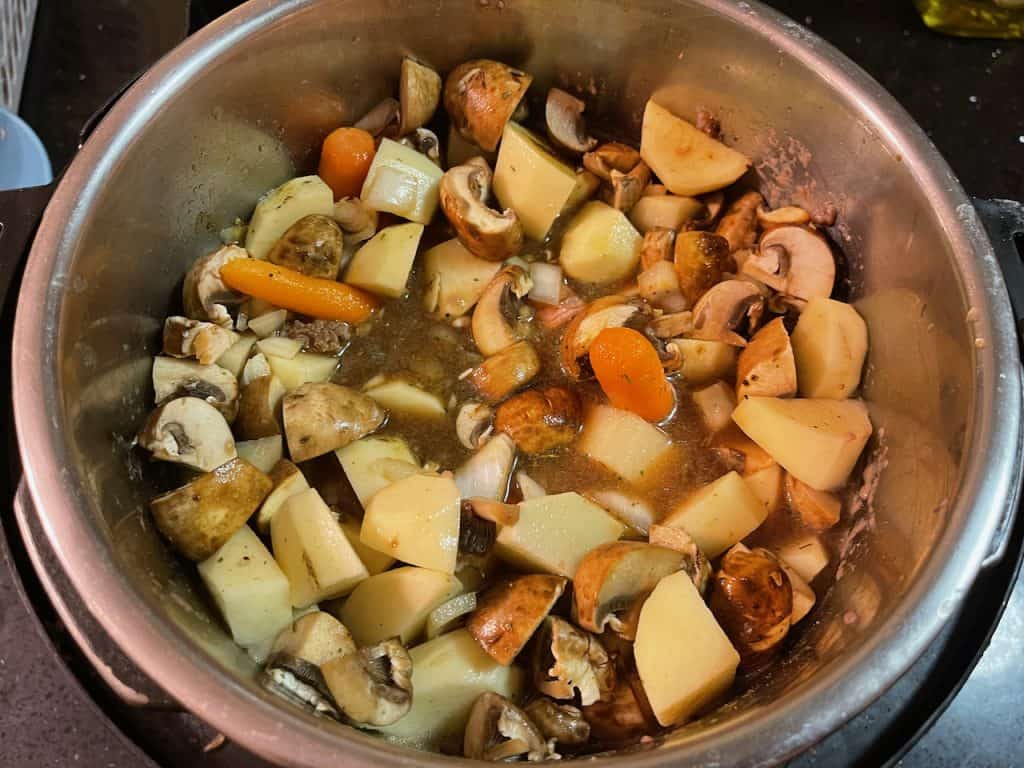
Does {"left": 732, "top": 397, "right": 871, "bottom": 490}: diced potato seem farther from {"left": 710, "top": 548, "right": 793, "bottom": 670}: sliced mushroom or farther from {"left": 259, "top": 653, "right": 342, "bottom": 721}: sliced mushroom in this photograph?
{"left": 259, "top": 653, "right": 342, "bottom": 721}: sliced mushroom

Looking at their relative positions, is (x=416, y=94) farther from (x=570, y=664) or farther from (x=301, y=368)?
(x=570, y=664)

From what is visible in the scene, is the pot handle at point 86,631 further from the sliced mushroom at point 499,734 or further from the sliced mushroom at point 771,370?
the sliced mushroom at point 771,370

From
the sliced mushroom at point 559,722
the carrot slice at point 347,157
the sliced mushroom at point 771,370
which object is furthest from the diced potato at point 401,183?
the sliced mushroom at point 559,722

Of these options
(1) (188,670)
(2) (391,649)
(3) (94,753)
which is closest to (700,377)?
(2) (391,649)

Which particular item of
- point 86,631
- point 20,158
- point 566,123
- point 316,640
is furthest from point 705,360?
point 20,158

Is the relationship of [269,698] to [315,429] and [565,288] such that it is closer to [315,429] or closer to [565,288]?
[315,429]

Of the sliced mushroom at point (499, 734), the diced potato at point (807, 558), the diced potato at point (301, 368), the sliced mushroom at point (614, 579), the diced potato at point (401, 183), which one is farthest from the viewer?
the diced potato at point (401, 183)
